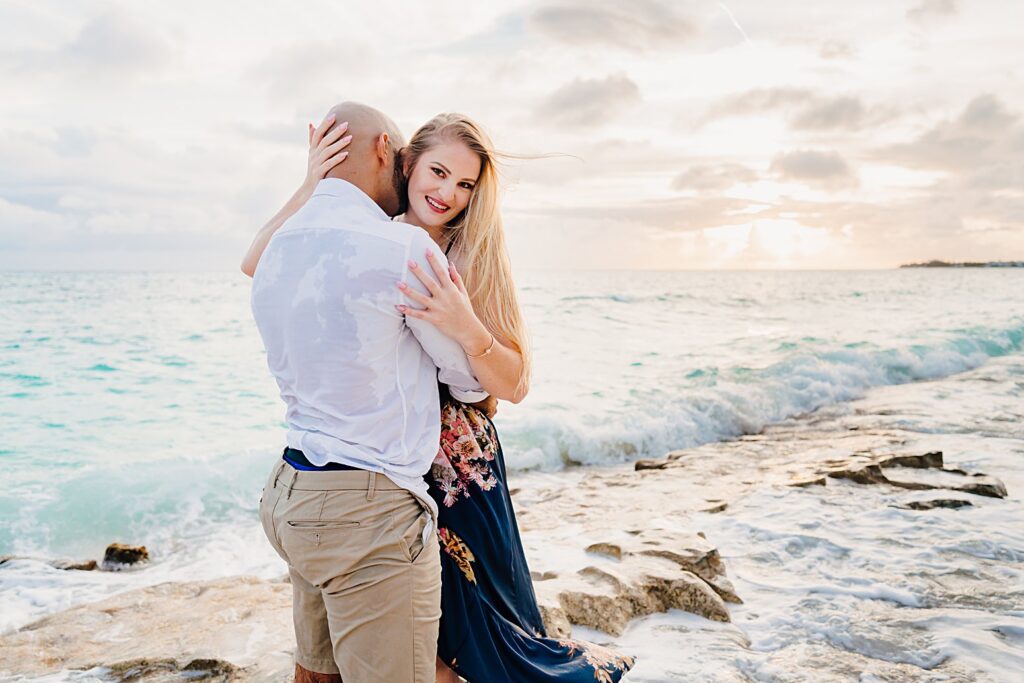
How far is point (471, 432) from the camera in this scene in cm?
240

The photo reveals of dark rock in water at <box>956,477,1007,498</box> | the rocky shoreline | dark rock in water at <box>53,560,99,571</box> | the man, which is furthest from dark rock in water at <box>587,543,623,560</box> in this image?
dark rock in water at <box>53,560,99,571</box>

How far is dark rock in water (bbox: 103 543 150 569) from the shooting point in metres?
6.16

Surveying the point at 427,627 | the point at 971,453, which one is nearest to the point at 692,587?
the point at 427,627

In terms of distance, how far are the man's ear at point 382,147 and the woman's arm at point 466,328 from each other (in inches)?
17.6

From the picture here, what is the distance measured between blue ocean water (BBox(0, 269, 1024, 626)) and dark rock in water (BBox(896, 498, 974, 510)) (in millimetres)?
4464

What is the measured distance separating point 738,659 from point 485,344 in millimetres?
2580

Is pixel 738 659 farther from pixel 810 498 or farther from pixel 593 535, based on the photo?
pixel 810 498

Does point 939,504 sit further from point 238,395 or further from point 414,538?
point 238,395

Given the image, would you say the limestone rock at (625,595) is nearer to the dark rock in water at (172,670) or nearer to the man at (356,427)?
the dark rock in water at (172,670)

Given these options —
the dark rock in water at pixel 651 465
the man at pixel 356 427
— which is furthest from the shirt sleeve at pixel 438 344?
the dark rock in water at pixel 651 465

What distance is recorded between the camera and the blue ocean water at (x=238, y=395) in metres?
7.91

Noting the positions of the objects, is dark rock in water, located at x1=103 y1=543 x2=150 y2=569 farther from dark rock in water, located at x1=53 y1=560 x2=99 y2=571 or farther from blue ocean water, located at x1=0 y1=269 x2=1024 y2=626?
blue ocean water, located at x1=0 y1=269 x2=1024 y2=626

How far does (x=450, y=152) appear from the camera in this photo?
2434 mm

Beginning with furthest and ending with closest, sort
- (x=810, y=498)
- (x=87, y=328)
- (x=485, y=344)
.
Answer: (x=87, y=328) < (x=810, y=498) < (x=485, y=344)
